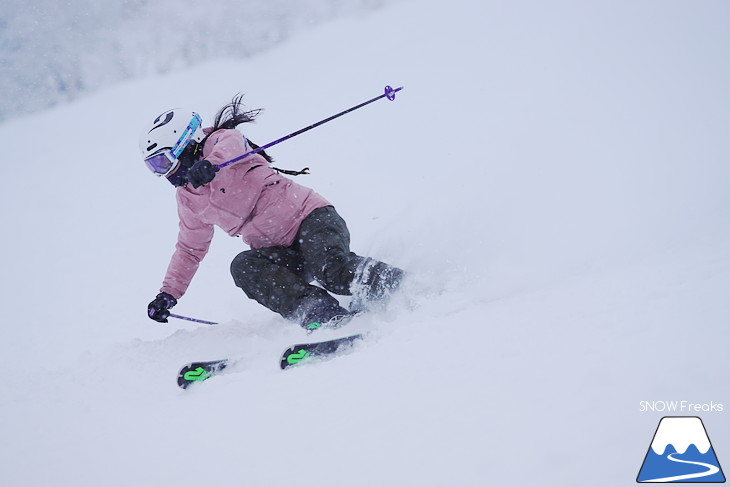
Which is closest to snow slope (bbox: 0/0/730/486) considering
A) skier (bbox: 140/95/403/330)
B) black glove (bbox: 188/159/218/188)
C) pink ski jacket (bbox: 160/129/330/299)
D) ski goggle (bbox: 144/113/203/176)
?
skier (bbox: 140/95/403/330)

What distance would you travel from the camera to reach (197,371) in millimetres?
2623

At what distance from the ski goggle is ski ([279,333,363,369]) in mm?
1392

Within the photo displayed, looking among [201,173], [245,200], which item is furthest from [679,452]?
[245,200]

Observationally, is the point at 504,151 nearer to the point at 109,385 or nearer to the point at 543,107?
the point at 543,107

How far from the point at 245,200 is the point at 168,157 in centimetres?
49

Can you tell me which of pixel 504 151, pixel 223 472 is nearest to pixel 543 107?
pixel 504 151

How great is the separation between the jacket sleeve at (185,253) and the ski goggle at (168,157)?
321mm

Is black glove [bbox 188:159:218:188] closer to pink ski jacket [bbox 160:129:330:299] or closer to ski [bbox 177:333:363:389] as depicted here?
pink ski jacket [bbox 160:129:330:299]

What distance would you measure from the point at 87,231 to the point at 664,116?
841 centimetres

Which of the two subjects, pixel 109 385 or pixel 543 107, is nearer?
pixel 109 385

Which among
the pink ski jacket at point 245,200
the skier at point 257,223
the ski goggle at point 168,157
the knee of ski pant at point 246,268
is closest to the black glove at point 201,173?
the skier at point 257,223

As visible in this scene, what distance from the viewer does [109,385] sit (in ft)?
9.34

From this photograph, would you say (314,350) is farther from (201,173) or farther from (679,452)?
(679,452)

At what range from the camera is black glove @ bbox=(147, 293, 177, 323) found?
3158 millimetres
